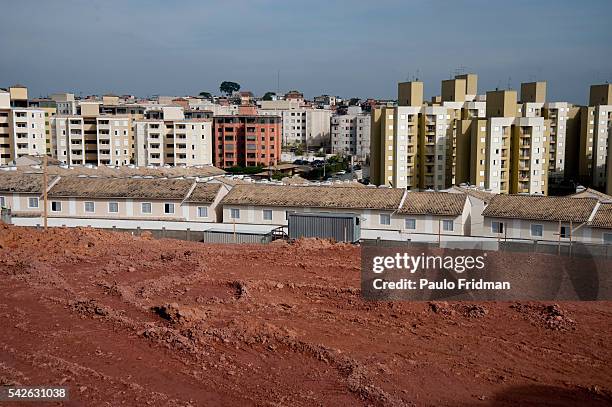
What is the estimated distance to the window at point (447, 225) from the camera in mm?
29312

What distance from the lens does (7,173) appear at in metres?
36.1

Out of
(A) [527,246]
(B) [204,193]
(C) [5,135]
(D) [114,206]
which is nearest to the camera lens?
(A) [527,246]

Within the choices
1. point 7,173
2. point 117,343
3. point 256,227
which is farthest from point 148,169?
point 117,343

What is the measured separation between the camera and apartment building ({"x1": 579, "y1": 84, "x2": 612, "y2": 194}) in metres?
63.1

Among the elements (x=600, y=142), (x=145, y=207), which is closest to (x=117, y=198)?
(x=145, y=207)

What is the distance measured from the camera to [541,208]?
93.5 feet

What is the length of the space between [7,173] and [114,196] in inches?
288

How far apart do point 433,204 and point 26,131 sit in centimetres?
5084

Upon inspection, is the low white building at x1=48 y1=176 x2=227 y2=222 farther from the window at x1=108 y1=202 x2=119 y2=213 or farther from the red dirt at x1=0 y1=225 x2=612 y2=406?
the red dirt at x1=0 y1=225 x2=612 y2=406

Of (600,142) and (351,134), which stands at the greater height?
(600,142)

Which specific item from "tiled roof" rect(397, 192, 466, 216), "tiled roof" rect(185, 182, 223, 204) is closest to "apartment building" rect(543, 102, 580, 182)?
"tiled roof" rect(397, 192, 466, 216)

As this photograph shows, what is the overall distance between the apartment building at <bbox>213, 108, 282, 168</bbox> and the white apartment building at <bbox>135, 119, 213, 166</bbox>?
24.6ft

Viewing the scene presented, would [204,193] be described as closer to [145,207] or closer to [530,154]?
[145,207]

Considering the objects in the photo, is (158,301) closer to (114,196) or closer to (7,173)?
(114,196)
